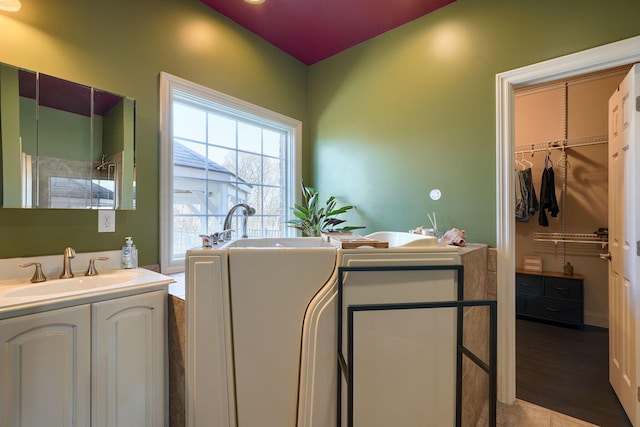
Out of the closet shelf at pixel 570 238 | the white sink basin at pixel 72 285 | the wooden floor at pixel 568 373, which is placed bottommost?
the wooden floor at pixel 568 373

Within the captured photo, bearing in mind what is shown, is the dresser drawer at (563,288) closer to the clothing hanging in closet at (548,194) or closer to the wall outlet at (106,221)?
the clothing hanging in closet at (548,194)

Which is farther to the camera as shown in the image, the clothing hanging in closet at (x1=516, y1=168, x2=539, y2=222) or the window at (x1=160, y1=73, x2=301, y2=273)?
the clothing hanging in closet at (x1=516, y1=168, x2=539, y2=222)

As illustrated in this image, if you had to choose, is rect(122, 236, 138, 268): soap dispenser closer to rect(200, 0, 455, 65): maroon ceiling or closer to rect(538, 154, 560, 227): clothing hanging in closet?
rect(200, 0, 455, 65): maroon ceiling

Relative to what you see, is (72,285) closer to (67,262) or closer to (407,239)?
(67,262)

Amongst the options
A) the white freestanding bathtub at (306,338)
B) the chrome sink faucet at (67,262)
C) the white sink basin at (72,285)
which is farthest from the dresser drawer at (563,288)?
the chrome sink faucet at (67,262)

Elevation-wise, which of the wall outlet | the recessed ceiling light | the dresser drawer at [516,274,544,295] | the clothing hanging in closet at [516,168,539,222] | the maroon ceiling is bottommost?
the dresser drawer at [516,274,544,295]

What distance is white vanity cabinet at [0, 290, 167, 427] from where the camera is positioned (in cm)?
102

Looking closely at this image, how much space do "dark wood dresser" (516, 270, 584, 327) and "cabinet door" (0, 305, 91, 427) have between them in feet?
12.9

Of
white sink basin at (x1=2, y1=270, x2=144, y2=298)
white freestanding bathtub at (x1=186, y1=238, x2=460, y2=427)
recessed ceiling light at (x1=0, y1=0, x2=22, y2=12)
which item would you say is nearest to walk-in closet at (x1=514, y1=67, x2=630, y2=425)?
white freestanding bathtub at (x1=186, y1=238, x2=460, y2=427)

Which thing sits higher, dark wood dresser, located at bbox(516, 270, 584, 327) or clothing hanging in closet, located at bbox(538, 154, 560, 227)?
clothing hanging in closet, located at bbox(538, 154, 560, 227)

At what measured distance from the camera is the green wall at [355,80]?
148 cm

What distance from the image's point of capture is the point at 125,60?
1657 mm

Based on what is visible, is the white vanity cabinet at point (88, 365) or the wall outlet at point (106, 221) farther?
the wall outlet at point (106, 221)

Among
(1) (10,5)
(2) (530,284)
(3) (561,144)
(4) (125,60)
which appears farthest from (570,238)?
(1) (10,5)
